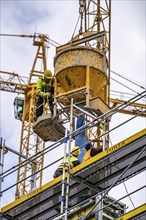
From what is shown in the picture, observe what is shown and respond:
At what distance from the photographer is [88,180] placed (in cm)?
2145

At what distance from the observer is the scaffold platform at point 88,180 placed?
20.4 meters

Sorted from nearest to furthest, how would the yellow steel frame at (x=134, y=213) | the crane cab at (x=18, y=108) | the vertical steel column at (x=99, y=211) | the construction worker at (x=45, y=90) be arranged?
the yellow steel frame at (x=134, y=213), the vertical steel column at (x=99, y=211), the construction worker at (x=45, y=90), the crane cab at (x=18, y=108)

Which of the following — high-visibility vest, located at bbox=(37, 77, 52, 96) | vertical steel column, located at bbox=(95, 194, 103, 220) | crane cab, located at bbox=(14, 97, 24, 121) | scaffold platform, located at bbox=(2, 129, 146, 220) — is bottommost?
vertical steel column, located at bbox=(95, 194, 103, 220)

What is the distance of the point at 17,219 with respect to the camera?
23594 mm

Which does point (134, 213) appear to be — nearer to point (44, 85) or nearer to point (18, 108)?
point (44, 85)

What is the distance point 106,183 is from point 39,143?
1500 inches

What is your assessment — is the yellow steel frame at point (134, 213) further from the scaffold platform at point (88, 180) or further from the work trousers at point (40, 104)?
the work trousers at point (40, 104)

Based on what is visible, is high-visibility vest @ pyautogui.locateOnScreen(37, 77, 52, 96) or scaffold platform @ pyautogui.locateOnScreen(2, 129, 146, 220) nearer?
scaffold platform @ pyautogui.locateOnScreen(2, 129, 146, 220)

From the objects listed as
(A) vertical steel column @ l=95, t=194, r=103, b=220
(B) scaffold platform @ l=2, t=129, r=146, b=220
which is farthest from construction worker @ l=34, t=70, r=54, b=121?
(A) vertical steel column @ l=95, t=194, r=103, b=220

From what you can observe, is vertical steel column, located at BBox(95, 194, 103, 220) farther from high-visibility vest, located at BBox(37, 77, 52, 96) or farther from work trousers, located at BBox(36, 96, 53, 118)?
high-visibility vest, located at BBox(37, 77, 52, 96)

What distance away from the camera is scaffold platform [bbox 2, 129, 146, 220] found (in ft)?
66.9

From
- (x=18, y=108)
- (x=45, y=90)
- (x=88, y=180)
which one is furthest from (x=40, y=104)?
(x=18, y=108)

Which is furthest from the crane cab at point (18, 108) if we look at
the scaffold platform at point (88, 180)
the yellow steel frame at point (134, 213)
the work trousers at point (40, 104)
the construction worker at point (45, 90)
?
the yellow steel frame at point (134, 213)

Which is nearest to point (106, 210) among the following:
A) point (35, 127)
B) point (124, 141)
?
point (124, 141)
